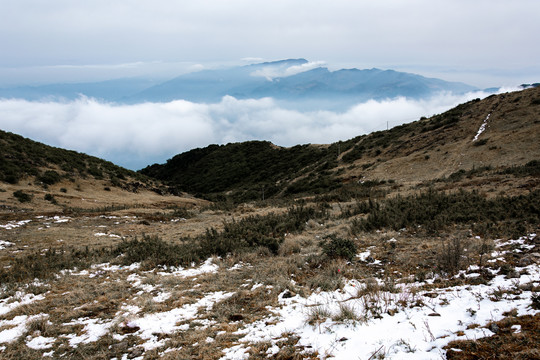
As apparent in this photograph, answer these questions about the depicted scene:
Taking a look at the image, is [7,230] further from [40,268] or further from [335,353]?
[335,353]

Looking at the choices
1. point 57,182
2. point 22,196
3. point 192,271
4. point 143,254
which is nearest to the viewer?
point 192,271

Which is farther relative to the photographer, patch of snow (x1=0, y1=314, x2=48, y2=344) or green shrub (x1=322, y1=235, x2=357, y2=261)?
green shrub (x1=322, y1=235, x2=357, y2=261)

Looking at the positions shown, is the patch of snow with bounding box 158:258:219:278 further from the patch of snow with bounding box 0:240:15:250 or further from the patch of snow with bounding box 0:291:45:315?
the patch of snow with bounding box 0:240:15:250

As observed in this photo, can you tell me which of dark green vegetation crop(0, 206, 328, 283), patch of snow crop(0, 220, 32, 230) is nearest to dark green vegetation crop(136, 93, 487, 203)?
dark green vegetation crop(0, 206, 328, 283)

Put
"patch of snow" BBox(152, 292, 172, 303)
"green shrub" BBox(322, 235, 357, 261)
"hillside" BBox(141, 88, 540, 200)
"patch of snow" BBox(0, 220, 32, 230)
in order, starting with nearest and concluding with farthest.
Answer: "patch of snow" BBox(152, 292, 172, 303) → "green shrub" BBox(322, 235, 357, 261) → "patch of snow" BBox(0, 220, 32, 230) → "hillside" BBox(141, 88, 540, 200)

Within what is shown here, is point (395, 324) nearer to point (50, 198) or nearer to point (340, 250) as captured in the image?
point (340, 250)

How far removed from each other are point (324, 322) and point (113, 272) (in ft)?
21.4

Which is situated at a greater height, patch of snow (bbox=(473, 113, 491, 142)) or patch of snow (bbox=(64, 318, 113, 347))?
patch of snow (bbox=(473, 113, 491, 142))

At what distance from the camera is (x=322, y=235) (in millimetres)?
10102

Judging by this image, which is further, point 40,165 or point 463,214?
point 40,165

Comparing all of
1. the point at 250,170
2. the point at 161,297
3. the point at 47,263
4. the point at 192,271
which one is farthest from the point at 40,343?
the point at 250,170

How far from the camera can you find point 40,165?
29.3 meters

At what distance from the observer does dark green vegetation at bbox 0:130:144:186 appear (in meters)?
25.9

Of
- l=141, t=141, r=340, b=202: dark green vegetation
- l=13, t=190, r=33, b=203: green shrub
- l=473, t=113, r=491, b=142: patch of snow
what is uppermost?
l=473, t=113, r=491, b=142: patch of snow
